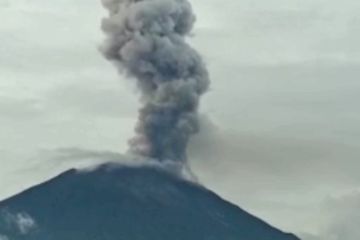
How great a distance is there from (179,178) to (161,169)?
11021 millimetres

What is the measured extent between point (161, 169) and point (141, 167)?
13.6 metres

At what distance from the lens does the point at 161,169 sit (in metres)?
181

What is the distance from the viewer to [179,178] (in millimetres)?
191250

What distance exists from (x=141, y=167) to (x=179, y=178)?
765 cm

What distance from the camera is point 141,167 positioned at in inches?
7633

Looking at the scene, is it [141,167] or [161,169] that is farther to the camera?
[141,167]
